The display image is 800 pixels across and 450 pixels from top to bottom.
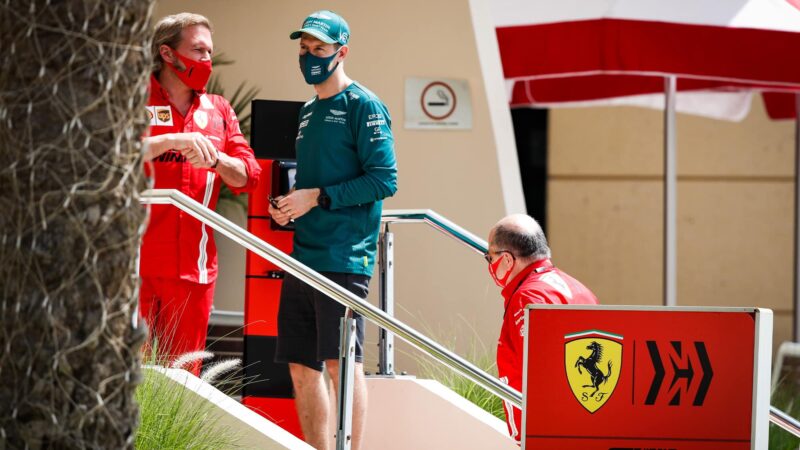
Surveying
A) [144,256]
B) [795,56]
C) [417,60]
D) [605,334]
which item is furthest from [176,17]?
[795,56]

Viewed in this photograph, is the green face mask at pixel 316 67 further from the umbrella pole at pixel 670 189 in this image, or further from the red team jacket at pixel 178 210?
the umbrella pole at pixel 670 189

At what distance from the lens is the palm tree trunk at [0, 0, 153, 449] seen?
8.70ft

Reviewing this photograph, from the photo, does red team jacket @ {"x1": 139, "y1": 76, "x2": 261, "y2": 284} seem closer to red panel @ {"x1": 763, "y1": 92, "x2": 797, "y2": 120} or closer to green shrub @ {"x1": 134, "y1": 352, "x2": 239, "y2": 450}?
green shrub @ {"x1": 134, "y1": 352, "x2": 239, "y2": 450}

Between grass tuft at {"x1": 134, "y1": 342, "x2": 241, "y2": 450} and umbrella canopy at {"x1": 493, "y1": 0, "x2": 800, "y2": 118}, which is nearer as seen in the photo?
grass tuft at {"x1": 134, "y1": 342, "x2": 241, "y2": 450}

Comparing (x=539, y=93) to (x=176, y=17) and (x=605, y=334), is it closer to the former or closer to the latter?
(x=176, y=17)

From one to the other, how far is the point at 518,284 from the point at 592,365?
1.47m

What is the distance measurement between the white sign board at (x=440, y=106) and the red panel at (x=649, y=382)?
4197mm

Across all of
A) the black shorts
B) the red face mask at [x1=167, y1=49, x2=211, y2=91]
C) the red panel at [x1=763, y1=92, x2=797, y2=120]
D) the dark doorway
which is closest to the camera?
the black shorts

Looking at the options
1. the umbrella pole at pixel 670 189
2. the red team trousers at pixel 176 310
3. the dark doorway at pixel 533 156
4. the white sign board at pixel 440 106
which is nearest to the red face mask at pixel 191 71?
the red team trousers at pixel 176 310

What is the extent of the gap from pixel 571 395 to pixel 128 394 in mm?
1271

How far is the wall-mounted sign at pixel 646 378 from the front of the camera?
350 centimetres

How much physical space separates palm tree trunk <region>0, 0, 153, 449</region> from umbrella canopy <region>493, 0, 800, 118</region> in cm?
570

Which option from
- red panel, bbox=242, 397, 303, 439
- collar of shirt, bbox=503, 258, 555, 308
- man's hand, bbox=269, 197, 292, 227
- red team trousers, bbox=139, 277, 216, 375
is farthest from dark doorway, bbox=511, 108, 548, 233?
red team trousers, bbox=139, 277, 216, 375

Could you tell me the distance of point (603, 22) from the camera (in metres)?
8.05
